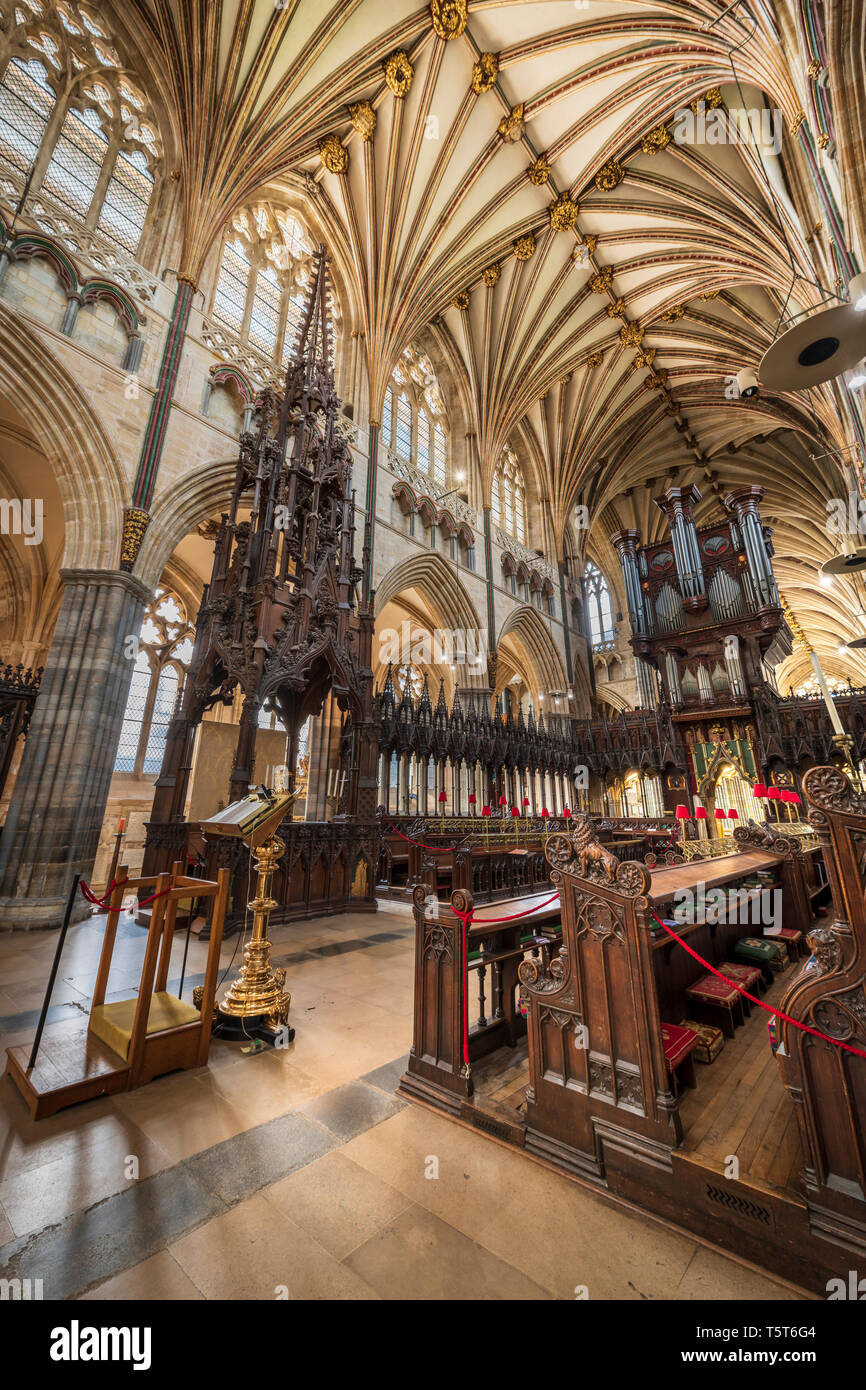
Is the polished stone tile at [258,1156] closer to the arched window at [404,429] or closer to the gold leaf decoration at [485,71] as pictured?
the arched window at [404,429]

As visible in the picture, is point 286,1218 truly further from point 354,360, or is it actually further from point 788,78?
point 354,360

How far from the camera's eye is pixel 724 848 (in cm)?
693

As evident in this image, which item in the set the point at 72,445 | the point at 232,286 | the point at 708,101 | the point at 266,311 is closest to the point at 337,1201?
the point at 72,445

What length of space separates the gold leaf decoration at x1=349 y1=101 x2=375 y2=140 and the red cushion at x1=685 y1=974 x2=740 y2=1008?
1588 centimetres

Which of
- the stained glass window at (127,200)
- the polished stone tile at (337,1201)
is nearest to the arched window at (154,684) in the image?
the stained glass window at (127,200)

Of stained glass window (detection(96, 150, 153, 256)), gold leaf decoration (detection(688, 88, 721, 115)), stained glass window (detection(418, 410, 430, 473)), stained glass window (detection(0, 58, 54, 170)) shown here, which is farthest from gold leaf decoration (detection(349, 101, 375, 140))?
gold leaf decoration (detection(688, 88, 721, 115))

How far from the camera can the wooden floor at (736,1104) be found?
71.6 inches

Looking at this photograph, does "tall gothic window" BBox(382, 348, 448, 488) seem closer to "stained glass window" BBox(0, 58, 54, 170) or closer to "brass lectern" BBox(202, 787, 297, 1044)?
"stained glass window" BBox(0, 58, 54, 170)

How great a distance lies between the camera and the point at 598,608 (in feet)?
74.5

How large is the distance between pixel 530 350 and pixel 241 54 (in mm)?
9053

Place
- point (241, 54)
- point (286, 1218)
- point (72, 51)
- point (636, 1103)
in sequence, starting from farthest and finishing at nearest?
1. point (241, 54)
2. point (72, 51)
3. point (636, 1103)
4. point (286, 1218)

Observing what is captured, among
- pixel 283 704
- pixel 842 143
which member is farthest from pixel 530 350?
pixel 283 704

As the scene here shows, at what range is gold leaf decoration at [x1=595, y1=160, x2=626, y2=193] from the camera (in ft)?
38.9

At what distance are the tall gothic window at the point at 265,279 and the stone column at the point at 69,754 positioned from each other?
21.8ft
